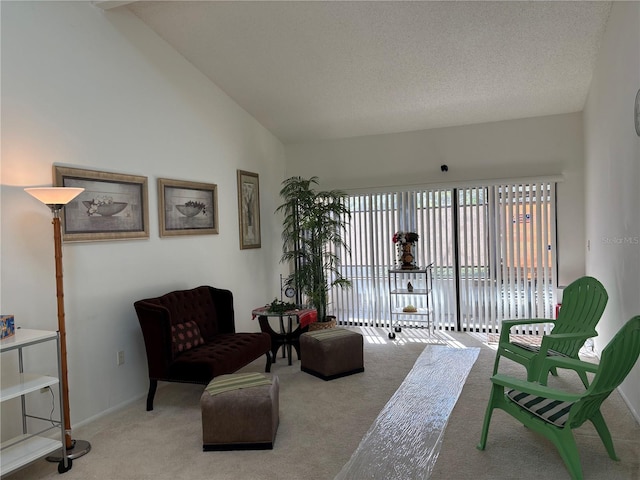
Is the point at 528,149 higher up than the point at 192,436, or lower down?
higher up

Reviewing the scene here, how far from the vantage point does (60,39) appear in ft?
11.6

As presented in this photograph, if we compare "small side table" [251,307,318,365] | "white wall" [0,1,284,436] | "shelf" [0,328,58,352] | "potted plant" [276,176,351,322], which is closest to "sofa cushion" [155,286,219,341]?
"white wall" [0,1,284,436]

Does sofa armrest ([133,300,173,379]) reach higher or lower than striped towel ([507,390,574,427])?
higher

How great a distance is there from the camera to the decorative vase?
625 centimetres

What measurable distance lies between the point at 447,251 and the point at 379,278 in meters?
1.06

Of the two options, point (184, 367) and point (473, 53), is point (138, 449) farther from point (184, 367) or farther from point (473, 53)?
point (473, 53)

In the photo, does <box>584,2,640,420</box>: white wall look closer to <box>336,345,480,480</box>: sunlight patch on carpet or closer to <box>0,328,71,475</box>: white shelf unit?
<box>336,345,480,480</box>: sunlight patch on carpet

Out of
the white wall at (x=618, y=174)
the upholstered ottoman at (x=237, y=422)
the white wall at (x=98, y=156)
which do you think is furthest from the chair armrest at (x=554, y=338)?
the white wall at (x=98, y=156)

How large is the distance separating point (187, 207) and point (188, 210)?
35mm

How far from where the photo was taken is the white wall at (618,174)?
3182 mm

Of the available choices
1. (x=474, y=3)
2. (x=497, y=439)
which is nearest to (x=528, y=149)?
(x=474, y=3)

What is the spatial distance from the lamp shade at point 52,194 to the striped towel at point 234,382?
1611 millimetres

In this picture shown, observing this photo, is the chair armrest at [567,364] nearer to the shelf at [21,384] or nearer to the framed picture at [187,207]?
the shelf at [21,384]

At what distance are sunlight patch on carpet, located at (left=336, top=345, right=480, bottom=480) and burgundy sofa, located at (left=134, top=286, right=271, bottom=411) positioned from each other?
4.44ft
